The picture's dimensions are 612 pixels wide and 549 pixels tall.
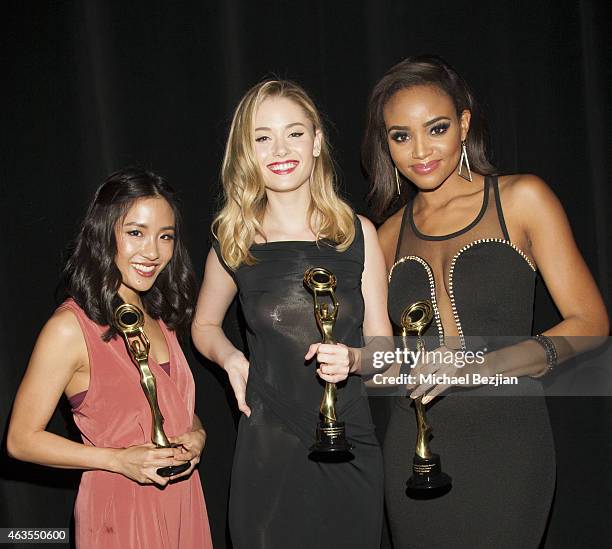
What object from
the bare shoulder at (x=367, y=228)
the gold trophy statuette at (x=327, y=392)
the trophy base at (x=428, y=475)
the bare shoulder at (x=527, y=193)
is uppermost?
the bare shoulder at (x=527, y=193)

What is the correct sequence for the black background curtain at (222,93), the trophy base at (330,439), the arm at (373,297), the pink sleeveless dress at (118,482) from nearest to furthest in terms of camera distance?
the trophy base at (330,439) < the pink sleeveless dress at (118,482) < the arm at (373,297) < the black background curtain at (222,93)

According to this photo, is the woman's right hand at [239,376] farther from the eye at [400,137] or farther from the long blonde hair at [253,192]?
the eye at [400,137]

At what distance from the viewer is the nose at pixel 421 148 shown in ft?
7.17

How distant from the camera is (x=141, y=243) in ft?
6.88

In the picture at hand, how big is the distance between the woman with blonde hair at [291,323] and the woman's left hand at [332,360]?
0.45 ft

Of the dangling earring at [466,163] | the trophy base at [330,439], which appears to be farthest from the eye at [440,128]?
the trophy base at [330,439]

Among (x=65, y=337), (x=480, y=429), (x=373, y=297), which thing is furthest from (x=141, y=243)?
(x=480, y=429)

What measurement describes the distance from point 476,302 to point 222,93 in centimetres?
109

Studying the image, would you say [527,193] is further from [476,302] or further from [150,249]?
[150,249]

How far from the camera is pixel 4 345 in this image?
2664mm

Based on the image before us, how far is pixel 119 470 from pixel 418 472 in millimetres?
737

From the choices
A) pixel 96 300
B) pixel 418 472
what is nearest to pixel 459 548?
pixel 418 472

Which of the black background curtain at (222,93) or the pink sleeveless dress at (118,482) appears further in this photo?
the black background curtain at (222,93)

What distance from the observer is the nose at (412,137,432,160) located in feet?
7.17
